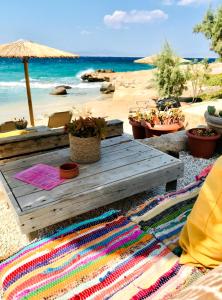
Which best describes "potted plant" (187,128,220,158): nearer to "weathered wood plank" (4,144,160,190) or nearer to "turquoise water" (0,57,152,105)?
"weathered wood plank" (4,144,160,190)

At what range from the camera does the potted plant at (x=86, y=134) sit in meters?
3.33

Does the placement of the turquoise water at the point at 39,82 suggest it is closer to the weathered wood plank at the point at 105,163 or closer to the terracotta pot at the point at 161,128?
the terracotta pot at the point at 161,128

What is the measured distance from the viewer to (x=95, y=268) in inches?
80.0

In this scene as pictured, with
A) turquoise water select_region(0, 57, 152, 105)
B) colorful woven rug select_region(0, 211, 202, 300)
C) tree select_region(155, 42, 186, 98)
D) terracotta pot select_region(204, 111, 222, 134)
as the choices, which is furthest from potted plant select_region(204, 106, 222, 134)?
turquoise water select_region(0, 57, 152, 105)

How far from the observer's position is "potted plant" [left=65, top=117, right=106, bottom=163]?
10.9 ft

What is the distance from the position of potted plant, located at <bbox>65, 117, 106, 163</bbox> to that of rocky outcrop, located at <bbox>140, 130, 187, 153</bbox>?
1.59m

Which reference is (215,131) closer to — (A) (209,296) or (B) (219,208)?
(B) (219,208)

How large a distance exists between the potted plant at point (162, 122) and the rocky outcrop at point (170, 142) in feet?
1.20

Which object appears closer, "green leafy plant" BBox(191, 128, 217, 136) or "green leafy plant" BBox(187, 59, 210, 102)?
"green leafy plant" BBox(191, 128, 217, 136)

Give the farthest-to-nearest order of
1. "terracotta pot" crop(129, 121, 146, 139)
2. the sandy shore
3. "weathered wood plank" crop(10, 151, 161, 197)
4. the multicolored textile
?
1. the sandy shore
2. "terracotta pot" crop(129, 121, 146, 139)
3. "weathered wood plank" crop(10, 151, 161, 197)
4. the multicolored textile

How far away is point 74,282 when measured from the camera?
6.27ft

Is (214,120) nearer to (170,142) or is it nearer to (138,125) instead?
(170,142)

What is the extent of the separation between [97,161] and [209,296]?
2483mm

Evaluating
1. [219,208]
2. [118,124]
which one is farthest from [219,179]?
[118,124]
